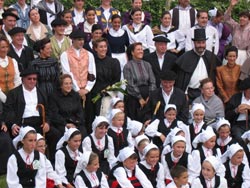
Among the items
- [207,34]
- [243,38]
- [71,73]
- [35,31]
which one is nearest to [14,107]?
[71,73]

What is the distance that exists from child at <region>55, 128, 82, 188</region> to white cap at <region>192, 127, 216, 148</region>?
73.4 inches

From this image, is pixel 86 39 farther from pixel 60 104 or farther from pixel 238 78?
pixel 238 78

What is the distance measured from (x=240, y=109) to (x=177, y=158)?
1.91 meters

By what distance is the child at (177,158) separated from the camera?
35.2 feet

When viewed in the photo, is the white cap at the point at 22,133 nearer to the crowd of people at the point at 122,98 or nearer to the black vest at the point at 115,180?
the crowd of people at the point at 122,98

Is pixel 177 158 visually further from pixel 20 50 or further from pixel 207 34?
pixel 207 34

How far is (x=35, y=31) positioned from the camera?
1265 centimetres

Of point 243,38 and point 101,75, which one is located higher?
point 243,38

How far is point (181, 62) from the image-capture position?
1280 cm

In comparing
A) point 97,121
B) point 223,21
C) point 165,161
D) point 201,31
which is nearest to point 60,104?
point 97,121

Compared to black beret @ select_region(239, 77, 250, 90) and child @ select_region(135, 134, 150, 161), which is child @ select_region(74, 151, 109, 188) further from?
black beret @ select_region(239, 77, 250, 90)

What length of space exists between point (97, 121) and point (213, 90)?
7.90ft

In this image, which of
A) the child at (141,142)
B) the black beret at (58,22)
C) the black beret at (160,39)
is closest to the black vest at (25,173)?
the child at (141,142)

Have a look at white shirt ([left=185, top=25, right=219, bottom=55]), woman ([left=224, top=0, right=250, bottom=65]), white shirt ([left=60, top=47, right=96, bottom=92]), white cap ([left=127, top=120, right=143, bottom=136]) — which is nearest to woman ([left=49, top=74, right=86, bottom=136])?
white shirt ([left=60, top=47, right=96, bottom=92])
